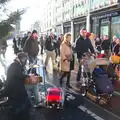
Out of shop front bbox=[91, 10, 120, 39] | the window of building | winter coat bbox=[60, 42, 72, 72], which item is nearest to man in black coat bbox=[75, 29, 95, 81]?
winter coat bbox=[60, 42, 72, 72]

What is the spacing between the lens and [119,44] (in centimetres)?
1653

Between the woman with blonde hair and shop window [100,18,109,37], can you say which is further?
shop window [100,18,109,37]

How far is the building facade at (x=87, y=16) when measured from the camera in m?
30.3

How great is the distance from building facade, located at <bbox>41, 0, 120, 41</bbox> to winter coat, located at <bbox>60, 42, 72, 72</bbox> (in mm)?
17684

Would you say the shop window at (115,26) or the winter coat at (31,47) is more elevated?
the shop window at (115,26)

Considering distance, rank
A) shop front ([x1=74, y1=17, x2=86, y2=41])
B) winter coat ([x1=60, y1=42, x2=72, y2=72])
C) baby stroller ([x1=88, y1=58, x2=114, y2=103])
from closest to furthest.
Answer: baby stroller ([x1=88, y1=58, x2=114, y2=103])
winter coat ([x1=60, y1=42, x2=72, y2=72])
shop front ([x1=74, y1=17, x2=86, y2=41])

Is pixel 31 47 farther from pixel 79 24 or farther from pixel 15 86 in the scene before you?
pixel 79 24

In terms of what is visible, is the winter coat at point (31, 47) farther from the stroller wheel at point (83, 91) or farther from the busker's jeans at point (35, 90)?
the busker's jeans at point (35, 90)

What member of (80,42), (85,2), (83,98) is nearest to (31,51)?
(80,42)

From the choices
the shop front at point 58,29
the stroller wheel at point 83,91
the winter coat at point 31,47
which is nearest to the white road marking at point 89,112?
the stroller wheel at point 83,91

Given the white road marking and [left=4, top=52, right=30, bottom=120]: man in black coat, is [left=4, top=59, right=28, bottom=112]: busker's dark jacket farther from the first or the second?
the white road marking

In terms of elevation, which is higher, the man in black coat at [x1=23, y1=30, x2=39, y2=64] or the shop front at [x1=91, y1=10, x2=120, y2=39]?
the shop front at [x1=91, y1=10, x2=120, y2=39]

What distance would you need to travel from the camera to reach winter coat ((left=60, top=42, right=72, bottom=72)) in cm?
1132

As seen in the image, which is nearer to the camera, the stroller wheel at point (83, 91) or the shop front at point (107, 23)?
the stroller wheel at point (83, 91)
